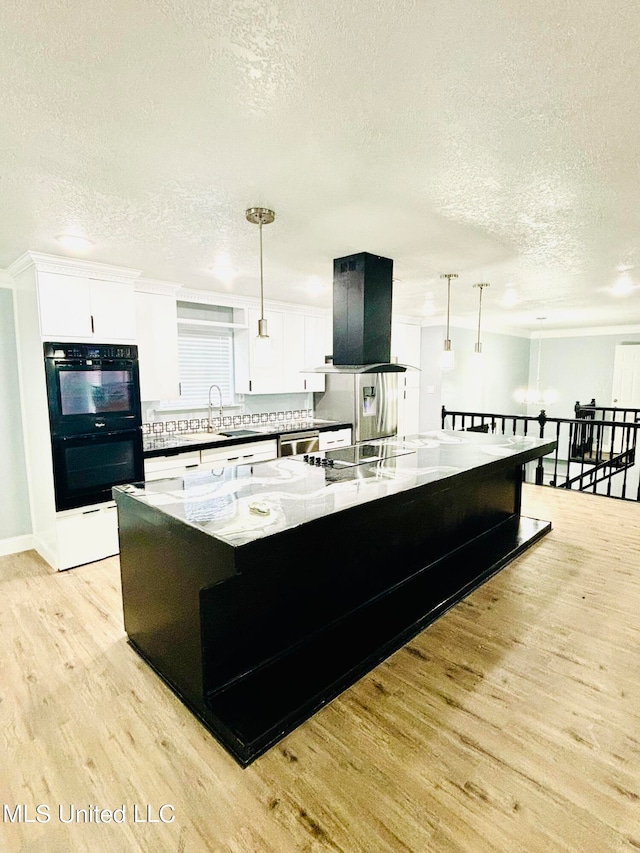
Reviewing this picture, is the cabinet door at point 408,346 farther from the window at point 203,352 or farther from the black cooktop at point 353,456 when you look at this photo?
the black cooktop at point 353,456

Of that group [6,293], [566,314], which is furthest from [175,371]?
[566,314]

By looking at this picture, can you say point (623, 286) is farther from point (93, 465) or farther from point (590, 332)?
point (93, 465)

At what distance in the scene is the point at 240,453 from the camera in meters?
4.53

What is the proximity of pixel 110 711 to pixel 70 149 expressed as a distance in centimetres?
248

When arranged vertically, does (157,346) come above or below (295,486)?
above

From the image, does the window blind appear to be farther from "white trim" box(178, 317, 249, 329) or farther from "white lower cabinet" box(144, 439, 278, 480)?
"white lower cabinet" box(144, 439, 278, 480)

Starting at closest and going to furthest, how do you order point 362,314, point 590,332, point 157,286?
1. point 362,314
2. point 157,286
3. point 590,332

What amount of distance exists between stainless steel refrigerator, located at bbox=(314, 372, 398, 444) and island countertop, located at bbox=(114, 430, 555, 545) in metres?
2.08

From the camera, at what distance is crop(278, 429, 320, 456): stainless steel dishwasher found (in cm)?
493

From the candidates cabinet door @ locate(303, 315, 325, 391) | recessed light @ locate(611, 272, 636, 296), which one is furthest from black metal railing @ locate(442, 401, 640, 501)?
cabinet door @ locate(303, 315, 325, 391)

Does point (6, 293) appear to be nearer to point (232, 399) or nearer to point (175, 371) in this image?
point (175, 371)

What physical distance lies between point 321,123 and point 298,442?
12.2 ft

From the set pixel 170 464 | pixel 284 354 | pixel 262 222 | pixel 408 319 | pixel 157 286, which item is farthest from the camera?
pixel 408 319

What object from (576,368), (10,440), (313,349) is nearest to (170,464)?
(10,440)
